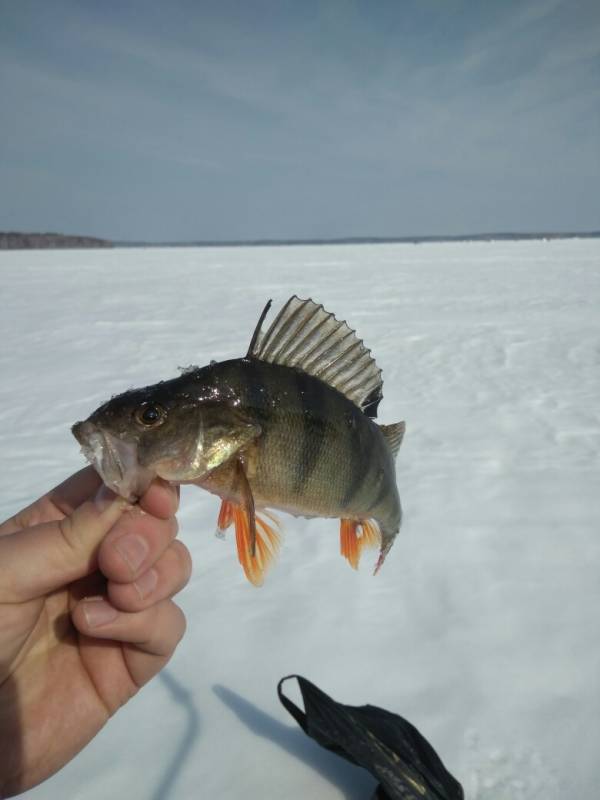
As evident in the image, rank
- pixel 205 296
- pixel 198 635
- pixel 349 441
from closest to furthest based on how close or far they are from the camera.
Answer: pixel 349 441, pixel 198 635, pixel 205 296

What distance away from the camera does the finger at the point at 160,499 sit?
66.1 inches

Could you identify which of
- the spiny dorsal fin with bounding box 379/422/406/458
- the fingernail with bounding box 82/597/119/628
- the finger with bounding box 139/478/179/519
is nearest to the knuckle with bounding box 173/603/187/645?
the fingernail with bounding box 82/597/119/628

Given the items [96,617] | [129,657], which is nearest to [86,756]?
[129,657]

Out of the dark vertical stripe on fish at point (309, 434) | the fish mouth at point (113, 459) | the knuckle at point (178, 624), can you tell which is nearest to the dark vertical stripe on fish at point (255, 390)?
the dark vertical stripe on fish at point (309, 434)

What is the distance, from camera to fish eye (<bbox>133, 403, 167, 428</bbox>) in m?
1.63

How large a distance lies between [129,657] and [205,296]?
13890 millimetres

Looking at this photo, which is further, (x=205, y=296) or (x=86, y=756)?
(x=205, y=296)

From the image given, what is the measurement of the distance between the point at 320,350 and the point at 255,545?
66 centimetres

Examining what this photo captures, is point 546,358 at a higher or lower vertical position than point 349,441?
lower

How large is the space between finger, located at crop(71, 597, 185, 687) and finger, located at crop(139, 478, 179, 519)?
386 millimetres

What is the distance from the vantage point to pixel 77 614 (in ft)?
5.92

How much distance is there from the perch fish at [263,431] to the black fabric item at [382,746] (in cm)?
72

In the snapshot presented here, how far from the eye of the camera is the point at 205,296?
604 inches

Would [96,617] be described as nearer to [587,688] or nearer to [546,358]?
[587,688]
